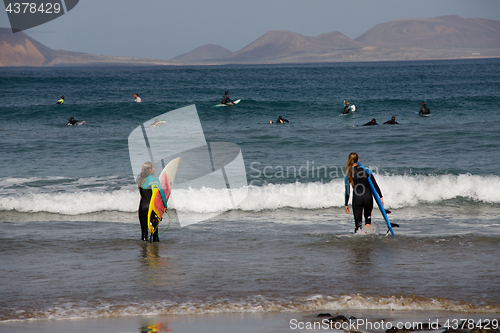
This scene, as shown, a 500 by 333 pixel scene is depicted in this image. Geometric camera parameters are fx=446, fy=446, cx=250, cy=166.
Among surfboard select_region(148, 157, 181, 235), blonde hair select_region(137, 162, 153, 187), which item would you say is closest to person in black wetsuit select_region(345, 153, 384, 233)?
surfboard select_region(148, 157, 181, 235)

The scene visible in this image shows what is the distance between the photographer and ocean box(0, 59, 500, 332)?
5625 millimetres

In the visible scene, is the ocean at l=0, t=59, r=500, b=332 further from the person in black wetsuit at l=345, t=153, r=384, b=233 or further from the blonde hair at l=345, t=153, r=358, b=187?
the blonde hair at l=345, t=153, r=358, b=187

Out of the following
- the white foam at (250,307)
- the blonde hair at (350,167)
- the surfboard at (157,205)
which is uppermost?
the blonde hair at (350,167)

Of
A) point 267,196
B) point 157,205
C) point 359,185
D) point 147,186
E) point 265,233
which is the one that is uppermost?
point 147,186

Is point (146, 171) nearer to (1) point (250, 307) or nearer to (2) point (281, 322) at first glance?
(1) point (250, 307)

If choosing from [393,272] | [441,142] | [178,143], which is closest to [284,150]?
[178,143]

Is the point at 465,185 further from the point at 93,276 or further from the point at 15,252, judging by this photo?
the point at 15,252

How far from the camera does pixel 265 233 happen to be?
8805mm

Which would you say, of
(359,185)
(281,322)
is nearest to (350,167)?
(359,185)

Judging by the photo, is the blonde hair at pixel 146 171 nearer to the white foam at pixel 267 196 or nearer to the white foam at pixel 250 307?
the white foam at pixel 250 307

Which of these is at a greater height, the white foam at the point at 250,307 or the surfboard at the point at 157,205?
the surfboard at the point at 157,205

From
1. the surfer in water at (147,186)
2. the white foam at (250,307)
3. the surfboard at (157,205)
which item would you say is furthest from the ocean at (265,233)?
the surfer in water at (147,186)

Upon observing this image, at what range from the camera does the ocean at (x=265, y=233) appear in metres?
5.62

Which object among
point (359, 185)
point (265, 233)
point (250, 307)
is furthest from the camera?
point (265, 233)
